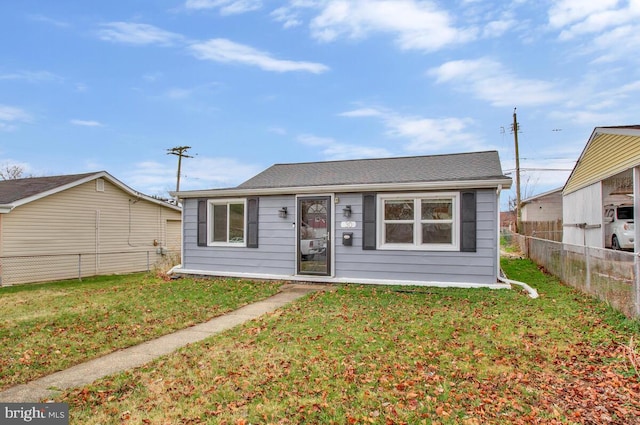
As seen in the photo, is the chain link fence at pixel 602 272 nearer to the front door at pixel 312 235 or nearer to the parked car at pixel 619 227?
the parked car at pixel 619 227

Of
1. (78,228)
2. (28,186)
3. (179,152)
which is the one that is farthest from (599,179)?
(179,152)

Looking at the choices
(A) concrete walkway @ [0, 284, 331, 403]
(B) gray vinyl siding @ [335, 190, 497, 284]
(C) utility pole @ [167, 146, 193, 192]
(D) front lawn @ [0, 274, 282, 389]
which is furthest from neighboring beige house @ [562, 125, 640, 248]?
(C) utility pole @ [167, 146, 193, 192]

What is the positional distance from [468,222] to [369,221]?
211 centimetres

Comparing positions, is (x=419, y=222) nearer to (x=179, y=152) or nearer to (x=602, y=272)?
(x=602, y=272)

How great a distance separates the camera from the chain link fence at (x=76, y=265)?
12.0 metres

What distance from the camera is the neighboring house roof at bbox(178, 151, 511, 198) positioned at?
827cm

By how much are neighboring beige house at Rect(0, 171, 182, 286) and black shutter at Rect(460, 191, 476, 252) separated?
9053mm

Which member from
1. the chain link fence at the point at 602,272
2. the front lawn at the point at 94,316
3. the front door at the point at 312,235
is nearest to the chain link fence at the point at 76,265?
the front lawn at the point at 94,316

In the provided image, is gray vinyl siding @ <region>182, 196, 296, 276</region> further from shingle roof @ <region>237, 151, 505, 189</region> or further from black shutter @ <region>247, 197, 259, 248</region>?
shingle roof @ <region>237, 151, 505, 189</region>

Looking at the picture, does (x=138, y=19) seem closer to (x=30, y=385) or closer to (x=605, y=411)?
(x=30, y=385)

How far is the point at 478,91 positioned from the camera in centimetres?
1419

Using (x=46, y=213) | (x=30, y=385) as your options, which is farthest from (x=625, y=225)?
(x=46, y=213)

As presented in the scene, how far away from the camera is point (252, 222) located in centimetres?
991

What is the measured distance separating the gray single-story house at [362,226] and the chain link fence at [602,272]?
1575 mm
